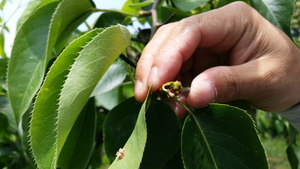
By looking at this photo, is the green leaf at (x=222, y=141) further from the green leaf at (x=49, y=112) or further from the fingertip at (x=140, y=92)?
the green leaf at (x=49, y=112)

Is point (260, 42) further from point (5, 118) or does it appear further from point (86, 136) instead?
point (5, 118)

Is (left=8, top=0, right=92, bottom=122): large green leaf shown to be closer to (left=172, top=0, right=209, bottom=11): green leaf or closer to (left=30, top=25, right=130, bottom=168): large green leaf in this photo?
(left=30, top=25, right=130, bottom=168): large green leaf

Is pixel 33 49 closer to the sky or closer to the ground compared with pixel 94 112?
closer to the sky

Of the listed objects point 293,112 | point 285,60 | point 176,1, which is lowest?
point 293,112

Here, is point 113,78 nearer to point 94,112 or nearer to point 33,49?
point 94,112

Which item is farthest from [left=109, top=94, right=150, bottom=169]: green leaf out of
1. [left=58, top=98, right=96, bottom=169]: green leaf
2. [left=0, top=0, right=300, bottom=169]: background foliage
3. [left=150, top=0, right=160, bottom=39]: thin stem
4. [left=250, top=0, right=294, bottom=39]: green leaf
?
[left=250, top=0, right=294, bottom=39]: green leaf

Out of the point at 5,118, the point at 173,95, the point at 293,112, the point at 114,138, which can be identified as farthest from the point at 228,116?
the point at 5,118

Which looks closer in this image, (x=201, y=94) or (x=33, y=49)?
(x=201, y=94)

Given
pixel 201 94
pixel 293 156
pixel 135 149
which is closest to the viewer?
pixel 135 149

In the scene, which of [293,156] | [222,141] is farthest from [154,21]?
[293,156]
